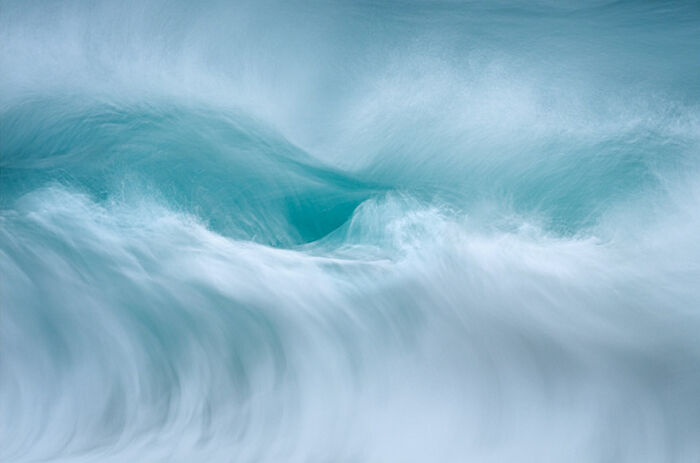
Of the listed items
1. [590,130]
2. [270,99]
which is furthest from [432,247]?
[270,99]

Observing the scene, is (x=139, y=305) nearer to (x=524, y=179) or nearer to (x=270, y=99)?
(x=270, y=99)

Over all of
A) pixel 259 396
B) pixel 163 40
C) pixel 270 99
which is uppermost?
pixel 163 40

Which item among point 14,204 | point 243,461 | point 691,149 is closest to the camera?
point 243,461

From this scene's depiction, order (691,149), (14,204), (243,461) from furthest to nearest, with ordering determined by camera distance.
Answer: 1. (14,204)
2. (691,149)
3. (243,461)

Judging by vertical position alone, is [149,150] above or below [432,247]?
above

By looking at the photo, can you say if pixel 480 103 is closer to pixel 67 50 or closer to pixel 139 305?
pixel 139 305

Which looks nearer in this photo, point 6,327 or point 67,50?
point 6,327

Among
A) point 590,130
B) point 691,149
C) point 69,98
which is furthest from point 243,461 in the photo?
point 691,149
